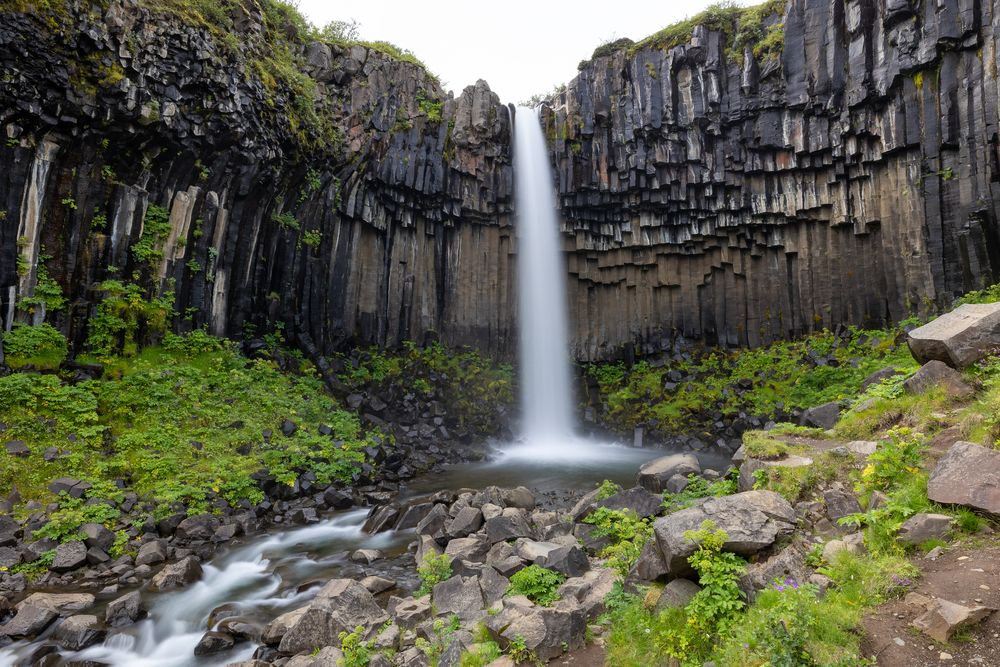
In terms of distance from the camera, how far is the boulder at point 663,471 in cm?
962

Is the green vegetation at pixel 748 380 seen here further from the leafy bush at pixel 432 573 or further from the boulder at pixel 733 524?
the leafy bush at pixel 432 573

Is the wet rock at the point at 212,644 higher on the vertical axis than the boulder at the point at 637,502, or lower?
lower

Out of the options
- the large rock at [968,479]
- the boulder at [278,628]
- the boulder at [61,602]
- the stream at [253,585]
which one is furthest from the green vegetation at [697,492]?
the boulder at [61,602]

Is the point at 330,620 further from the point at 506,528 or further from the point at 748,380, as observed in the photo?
→ the point at 748,380

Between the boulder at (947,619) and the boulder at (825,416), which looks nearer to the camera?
the boulder at (947,619)

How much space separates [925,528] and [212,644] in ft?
25.9

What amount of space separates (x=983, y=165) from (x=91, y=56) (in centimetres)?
2585

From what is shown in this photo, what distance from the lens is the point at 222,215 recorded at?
17.0 metres

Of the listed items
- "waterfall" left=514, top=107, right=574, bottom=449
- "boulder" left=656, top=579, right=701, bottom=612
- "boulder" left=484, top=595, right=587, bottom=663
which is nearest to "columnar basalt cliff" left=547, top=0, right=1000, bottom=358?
"waterfall" left=514, top=107, right=574, bottom=449

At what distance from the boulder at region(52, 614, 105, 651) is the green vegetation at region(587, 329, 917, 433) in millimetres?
18089

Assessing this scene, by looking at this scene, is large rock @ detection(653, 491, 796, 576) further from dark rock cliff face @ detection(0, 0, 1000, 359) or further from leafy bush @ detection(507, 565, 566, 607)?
dark rock cliff face @ detection(0, 0, 1000, 359)

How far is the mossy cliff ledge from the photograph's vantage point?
12.9m

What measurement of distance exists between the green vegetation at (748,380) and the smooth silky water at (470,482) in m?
1.93

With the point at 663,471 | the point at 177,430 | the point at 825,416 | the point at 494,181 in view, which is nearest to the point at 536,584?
the point at 663,471
